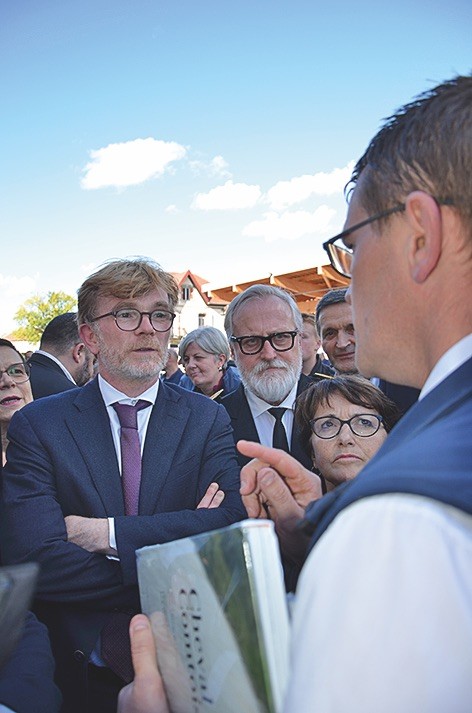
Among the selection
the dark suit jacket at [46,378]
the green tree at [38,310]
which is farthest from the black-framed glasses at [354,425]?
the green tree at [38,310]

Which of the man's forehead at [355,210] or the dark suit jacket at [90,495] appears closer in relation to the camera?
the man's forehead at [355,210]

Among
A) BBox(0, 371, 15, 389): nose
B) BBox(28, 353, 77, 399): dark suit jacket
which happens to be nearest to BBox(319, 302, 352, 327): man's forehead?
BBox(0, 371, 15, 389): nose

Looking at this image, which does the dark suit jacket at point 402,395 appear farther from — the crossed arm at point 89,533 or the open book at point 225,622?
the open book at point 225,622

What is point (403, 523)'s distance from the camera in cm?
69

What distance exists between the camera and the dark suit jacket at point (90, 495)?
7.41 feet

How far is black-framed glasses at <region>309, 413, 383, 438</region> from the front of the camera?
2805 millimetres

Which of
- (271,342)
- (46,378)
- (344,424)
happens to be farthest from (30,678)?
(46,378)

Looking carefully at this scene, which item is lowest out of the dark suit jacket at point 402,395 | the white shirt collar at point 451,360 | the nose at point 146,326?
the dark suit jacket at point 402,395

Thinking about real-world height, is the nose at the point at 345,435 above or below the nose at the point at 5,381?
below

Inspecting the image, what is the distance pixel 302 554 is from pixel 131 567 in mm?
1039

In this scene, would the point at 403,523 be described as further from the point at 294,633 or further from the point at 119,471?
the point at 119,471

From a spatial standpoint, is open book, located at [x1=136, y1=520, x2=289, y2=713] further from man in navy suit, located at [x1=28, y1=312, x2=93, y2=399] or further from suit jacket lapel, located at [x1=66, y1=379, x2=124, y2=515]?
man in navy suit, located at [x1=28, y1=312, x2=93, y2=399]

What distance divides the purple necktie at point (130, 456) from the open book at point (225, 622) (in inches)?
54.1

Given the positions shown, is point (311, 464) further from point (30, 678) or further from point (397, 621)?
point (397, 621)
